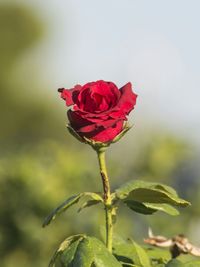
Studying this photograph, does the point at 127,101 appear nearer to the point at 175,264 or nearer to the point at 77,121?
the point at 77,121

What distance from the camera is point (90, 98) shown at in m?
1.63

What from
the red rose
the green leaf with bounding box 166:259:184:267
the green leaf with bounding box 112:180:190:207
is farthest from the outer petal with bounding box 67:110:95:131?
the green leaf with bounding box 166:259:184:267

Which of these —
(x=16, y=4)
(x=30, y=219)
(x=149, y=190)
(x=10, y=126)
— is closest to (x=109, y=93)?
(x=149, y=190)

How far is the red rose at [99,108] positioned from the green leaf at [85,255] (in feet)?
0.58

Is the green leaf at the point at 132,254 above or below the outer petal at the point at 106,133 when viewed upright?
below

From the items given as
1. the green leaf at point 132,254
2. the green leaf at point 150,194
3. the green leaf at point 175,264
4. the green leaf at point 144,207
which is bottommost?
the green leaf at point 132,254

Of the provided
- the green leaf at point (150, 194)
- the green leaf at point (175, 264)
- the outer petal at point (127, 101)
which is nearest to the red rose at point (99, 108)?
the outer petal at point (127, 101)

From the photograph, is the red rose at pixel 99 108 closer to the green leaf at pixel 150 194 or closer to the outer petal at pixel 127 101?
the outer petal at pixel 127 101

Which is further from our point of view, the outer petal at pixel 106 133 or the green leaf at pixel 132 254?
the green leaf at pixel 132 254

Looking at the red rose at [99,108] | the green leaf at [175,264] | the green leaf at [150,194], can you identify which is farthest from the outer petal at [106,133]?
the green leaf at [175,264]

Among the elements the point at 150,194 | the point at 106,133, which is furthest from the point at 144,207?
the point at 106,133

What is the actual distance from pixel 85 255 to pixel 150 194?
0.16m

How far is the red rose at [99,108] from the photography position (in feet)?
5.24

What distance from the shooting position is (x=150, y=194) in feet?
5.35
